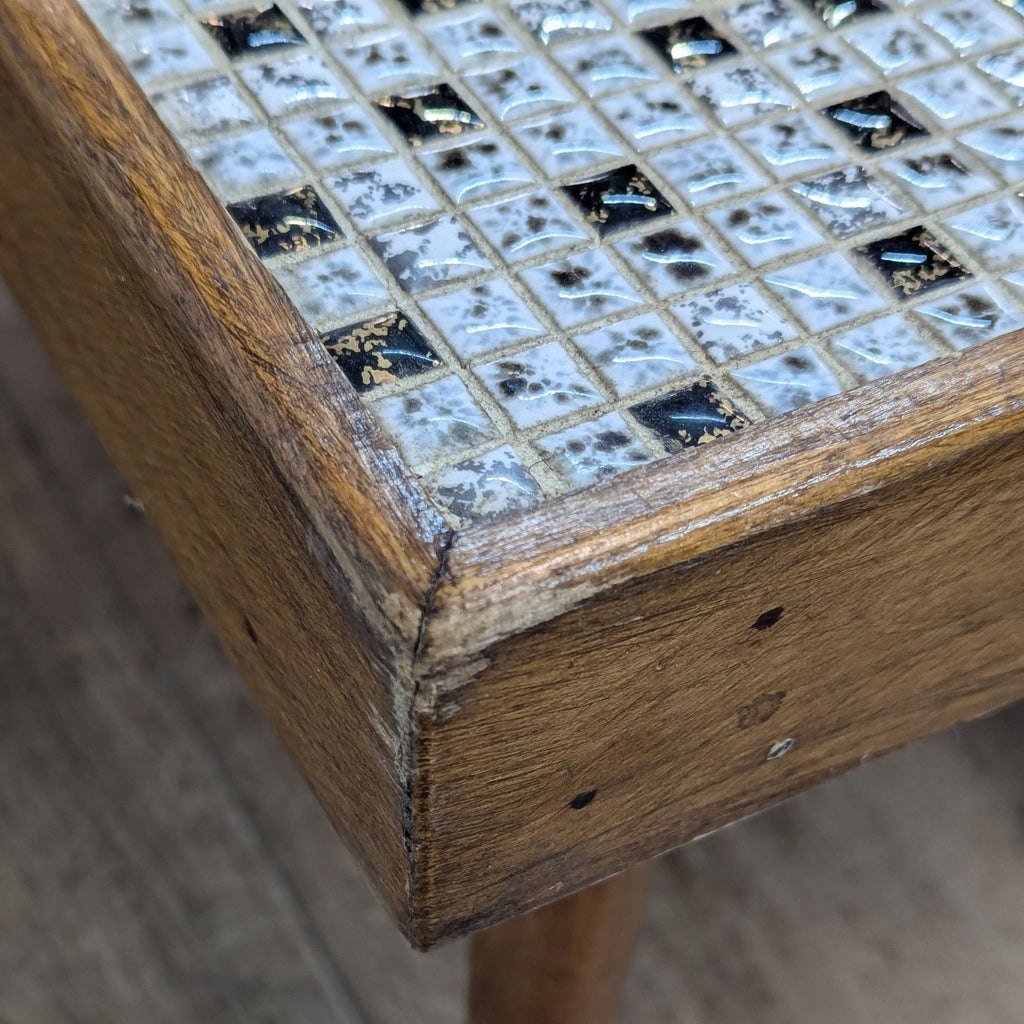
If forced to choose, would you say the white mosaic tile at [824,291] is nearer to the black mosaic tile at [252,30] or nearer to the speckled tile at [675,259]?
the speckled tile at [675,259]

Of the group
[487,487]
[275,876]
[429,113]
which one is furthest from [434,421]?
[275,876]

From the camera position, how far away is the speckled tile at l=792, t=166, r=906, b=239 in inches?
16.7

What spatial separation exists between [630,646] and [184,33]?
9.8 inches

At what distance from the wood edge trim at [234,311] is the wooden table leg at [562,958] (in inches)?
11.1

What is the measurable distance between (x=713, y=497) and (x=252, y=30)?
0.78ft

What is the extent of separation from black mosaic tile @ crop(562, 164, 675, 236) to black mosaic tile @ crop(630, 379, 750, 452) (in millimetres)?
69

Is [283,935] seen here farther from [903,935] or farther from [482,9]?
[482,9]

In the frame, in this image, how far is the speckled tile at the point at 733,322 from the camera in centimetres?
39

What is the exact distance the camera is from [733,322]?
1.30 ft

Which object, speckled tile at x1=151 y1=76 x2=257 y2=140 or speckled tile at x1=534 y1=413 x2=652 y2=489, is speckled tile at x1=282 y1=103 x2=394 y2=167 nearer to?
speckled tile at x1=151 y1=76 x2=257 y2=140

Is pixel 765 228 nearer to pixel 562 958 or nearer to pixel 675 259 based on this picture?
pixel 675 259

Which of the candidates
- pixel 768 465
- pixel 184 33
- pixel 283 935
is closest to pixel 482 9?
pixel 184 33

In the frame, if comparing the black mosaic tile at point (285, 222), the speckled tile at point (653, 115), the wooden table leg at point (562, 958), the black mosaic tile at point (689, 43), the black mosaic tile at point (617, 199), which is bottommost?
the wooden table leg at point (562, 958)

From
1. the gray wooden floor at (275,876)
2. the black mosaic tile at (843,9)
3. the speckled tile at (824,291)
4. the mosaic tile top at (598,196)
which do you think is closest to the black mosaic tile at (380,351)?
the mosaic tile top at (598,196)
